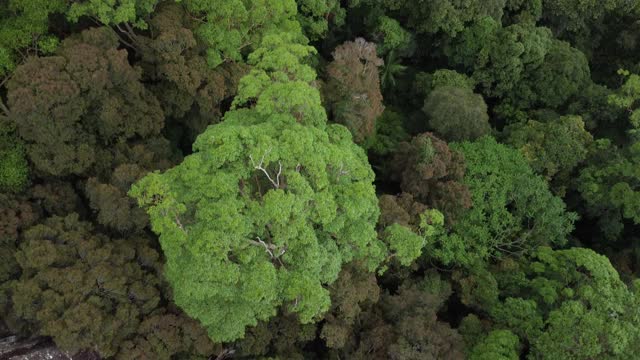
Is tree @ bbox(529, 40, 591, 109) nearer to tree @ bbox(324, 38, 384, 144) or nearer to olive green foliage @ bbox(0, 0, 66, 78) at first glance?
tree @ bbox(324, 38, 384, 144)

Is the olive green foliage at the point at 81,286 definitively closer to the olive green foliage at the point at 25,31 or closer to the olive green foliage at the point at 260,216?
the olive green foliage at the point at 260,216

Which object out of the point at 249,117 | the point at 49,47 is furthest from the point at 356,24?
the point at 49,47

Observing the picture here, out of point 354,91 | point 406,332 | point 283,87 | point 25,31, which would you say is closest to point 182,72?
point 283,87

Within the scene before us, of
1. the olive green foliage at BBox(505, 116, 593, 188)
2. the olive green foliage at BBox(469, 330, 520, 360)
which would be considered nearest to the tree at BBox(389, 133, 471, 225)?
the olive green foliage at BBox(505, 116, 593, 188)

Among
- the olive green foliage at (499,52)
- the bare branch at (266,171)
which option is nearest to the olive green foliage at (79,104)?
the bare branch at (266,171)

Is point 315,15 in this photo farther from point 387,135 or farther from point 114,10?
point 114,10

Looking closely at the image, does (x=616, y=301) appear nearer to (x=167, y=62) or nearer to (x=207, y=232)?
(x=207, y=232)

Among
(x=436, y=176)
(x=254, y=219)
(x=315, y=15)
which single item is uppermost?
(x=315, y=15)
